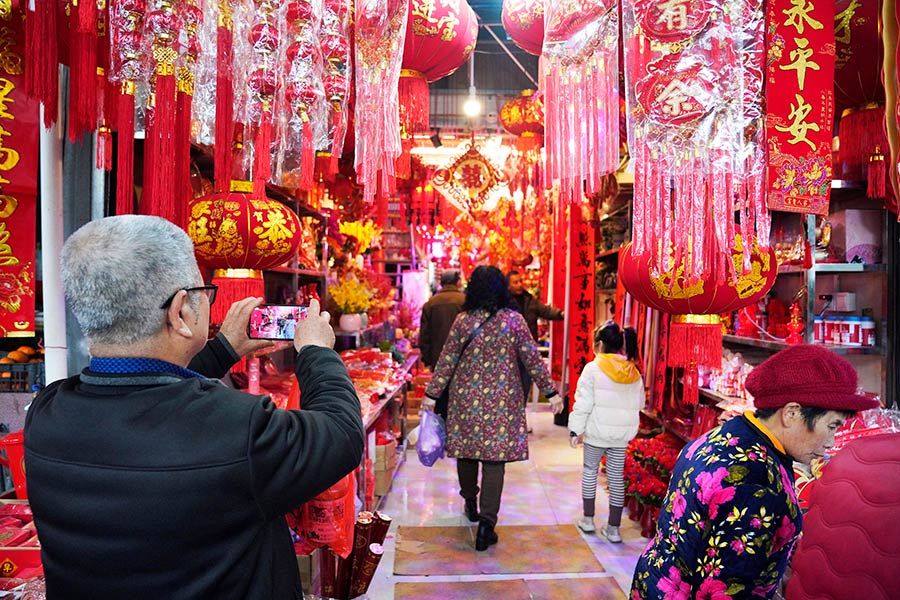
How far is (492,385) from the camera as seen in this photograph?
3.75 meters

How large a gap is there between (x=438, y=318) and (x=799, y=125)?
4123mm

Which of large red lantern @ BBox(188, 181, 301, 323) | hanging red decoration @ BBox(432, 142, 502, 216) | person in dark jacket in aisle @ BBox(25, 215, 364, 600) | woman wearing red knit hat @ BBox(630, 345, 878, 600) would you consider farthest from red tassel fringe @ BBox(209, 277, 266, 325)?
hanging red decoration @ BBox(432, 142, 502, 216)

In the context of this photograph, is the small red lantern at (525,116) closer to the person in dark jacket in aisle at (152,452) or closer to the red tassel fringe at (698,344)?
the red tassel fringe at (698,344)

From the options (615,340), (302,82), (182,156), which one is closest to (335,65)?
(302,82)

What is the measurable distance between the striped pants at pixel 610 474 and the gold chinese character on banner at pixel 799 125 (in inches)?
100

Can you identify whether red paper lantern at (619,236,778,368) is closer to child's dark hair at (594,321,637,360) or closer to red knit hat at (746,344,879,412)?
red knit hat at (746,344,879,412)

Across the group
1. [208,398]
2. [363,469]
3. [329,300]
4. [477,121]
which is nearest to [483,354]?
[363,469]

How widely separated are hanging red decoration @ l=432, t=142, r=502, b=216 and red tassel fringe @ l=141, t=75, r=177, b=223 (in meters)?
3.78

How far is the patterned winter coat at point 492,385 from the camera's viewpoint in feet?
12.2

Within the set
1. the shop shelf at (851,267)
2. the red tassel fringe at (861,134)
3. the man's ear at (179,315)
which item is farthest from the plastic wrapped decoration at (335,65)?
the shop shelf at (851,267)

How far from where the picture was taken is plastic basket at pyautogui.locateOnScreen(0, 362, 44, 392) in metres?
2.39

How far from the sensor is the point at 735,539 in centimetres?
134

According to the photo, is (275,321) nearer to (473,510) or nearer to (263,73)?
(263,73)

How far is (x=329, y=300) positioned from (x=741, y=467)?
4.34 m
